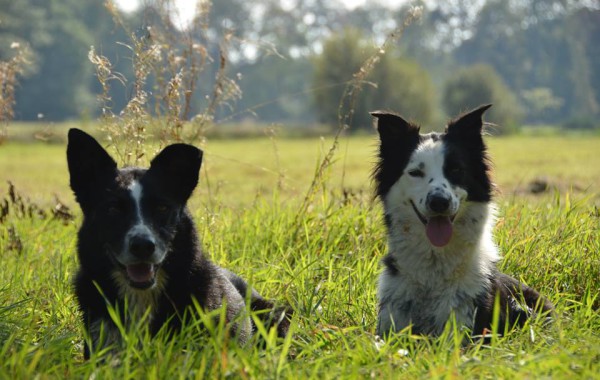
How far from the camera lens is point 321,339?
4121mm

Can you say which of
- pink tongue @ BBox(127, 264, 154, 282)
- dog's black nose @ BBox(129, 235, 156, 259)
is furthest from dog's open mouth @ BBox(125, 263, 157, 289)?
dog's black nose @ BBox(129, 235, 156, 259)

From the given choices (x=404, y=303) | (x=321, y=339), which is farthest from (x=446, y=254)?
(x=321, y=339)

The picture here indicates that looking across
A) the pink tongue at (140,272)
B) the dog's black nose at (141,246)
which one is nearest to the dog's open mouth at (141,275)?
the pink tongue at (140,272)

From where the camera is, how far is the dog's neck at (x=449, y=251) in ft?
15.5

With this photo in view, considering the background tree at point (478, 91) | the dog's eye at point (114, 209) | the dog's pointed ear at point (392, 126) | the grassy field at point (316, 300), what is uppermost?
the background tree at point (478, 91)

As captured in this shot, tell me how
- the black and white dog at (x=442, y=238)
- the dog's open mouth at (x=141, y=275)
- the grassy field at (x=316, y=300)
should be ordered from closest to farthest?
the grassy field at (x=316, y=300)
the dog's open mouth at (x=141, y=275)
the black and white dog at (x=442, y=238)

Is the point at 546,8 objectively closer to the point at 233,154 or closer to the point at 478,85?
the point at 478,85

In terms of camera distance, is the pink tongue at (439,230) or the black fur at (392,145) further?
the black fur at (392,145)

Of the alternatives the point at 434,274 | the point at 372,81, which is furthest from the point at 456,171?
the point at 372,81

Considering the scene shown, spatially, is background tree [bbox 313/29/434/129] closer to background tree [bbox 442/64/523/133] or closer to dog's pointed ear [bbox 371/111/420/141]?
background tree [bbox 442/64/523/133]

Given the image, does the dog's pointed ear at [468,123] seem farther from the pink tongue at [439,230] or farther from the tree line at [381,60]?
the tree line at [381,60]

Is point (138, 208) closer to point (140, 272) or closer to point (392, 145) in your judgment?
point (140, 272)

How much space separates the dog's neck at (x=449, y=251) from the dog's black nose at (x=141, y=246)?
166 centimetres

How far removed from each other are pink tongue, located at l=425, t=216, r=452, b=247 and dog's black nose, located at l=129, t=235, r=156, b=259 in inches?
66.4
